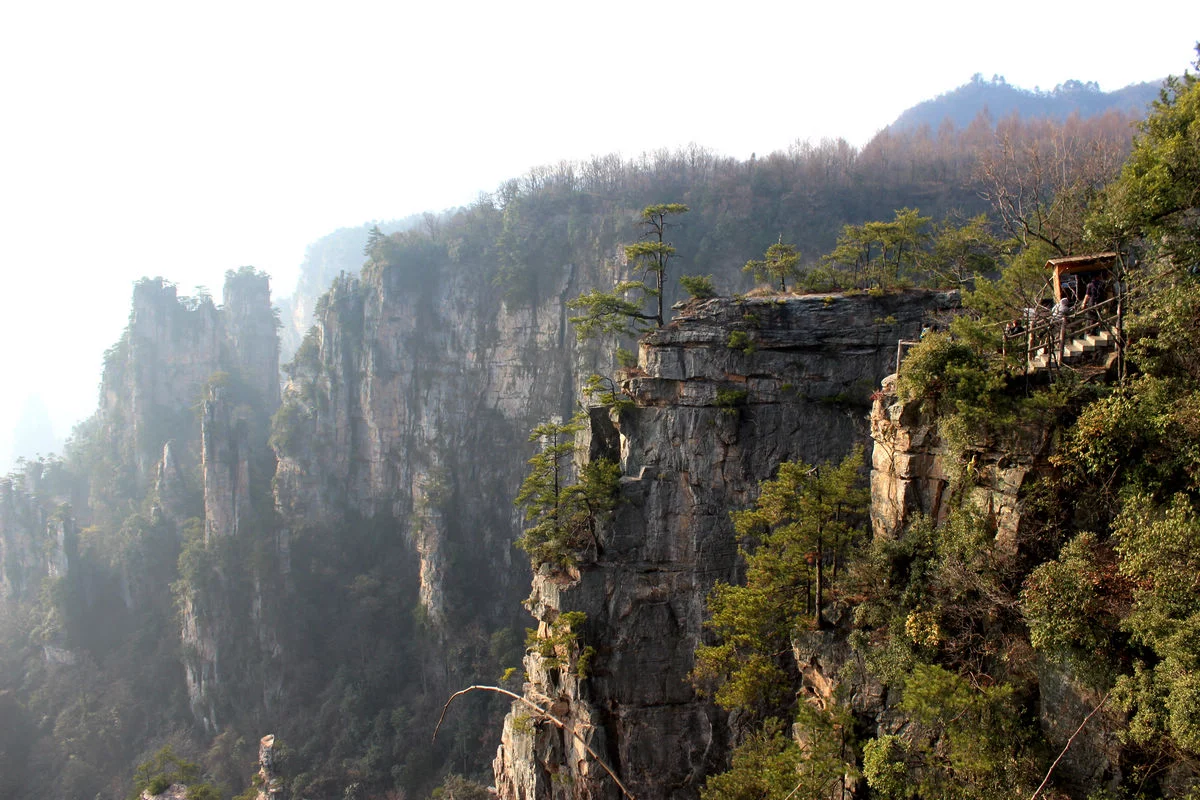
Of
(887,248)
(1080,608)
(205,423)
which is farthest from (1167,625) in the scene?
(205,423)

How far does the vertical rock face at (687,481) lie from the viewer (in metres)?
19.2

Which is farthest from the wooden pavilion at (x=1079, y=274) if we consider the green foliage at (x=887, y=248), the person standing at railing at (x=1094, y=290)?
the green foliage at (x=887, y=248)

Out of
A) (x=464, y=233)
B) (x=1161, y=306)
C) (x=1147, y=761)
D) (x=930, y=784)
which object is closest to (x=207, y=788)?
(x=930, y=784)

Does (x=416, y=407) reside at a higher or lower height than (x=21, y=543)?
higher

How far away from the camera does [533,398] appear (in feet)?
167

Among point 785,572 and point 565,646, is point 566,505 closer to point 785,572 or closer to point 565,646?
point 565,646

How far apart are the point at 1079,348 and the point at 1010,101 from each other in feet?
383

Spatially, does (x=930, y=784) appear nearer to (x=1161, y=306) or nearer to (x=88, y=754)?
(x=1161, y=306)

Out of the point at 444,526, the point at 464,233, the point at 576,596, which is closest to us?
the point at 576,596

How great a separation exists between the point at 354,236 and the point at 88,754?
91.7m

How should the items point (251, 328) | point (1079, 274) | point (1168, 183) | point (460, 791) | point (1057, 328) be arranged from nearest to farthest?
point (1168, 183), point (1057, 328), point (1079, 274), point (460, 791), point (251, 328)

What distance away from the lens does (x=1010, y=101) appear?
10012cm

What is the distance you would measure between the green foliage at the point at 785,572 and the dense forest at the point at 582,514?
0.26ft

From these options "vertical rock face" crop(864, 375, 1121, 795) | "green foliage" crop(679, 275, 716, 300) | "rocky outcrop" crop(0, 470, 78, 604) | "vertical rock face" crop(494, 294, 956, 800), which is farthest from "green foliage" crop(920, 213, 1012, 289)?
"rocky outcrop" crop(0, 470, 78, 604)
